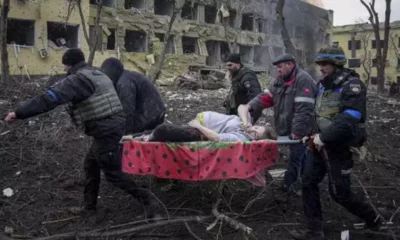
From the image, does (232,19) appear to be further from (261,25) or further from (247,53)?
(261,25)

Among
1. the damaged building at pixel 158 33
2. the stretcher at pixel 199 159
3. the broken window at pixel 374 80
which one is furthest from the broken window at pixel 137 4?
the broken window at pixel 374 80

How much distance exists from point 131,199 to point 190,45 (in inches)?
1065

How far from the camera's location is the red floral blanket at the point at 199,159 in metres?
4.00

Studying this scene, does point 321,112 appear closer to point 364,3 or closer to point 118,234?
point 118,234

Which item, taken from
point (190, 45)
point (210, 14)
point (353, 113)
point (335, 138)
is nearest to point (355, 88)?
point (353, 113)

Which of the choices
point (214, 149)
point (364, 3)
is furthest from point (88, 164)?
point (364, 3)

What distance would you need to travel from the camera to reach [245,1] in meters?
34.2

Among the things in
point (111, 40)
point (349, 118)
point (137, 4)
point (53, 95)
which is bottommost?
point (349, 118)

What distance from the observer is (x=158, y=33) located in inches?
1099

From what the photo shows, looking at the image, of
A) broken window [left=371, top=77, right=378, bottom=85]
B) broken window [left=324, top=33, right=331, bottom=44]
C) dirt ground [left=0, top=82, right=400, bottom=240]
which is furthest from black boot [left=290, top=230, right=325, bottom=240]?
broken window [left=371, top=77, right=378, bottom=85]

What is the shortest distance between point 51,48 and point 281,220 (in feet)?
64.0

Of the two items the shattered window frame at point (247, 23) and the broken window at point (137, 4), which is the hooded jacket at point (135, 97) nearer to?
the broken window at point (137, 4)

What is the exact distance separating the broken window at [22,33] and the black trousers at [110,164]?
1873 centimetres

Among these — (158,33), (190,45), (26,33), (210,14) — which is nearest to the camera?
(26,33)
